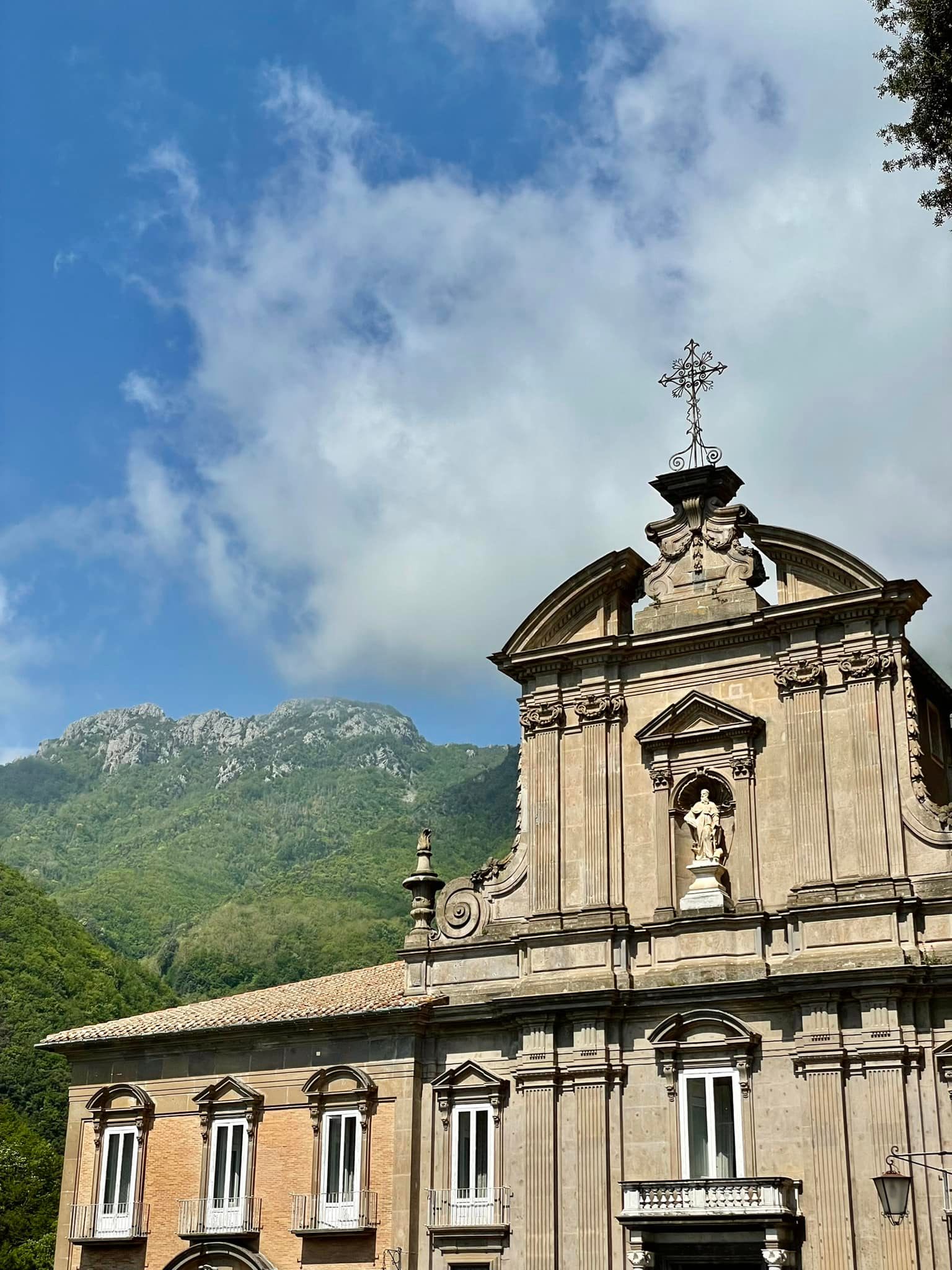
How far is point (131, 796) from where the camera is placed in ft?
524

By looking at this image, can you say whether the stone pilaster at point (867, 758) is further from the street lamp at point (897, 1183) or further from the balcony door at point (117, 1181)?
the balcony door at point (117, 1181)

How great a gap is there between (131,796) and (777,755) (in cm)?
13850

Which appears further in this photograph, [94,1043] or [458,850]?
[458,850]

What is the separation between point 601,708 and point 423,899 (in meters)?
5.34

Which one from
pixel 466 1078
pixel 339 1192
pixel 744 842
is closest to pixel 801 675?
pixel 744 842

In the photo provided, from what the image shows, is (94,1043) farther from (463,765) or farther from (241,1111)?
(463,765)

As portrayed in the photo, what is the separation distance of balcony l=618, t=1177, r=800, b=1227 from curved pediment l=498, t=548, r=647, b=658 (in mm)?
10629

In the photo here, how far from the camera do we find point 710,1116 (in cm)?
2664

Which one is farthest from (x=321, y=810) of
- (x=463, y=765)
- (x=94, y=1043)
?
(x=94, y=1043)

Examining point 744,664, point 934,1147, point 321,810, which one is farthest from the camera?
point 321,810

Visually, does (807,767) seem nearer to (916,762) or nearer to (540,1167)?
(916,762)

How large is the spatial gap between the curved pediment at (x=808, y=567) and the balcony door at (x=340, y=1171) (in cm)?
1326

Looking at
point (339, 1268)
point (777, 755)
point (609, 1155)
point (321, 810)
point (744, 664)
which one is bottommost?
point (339, 1268)

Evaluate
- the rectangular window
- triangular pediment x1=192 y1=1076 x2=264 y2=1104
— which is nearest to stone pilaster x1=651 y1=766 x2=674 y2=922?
the rectangular window
